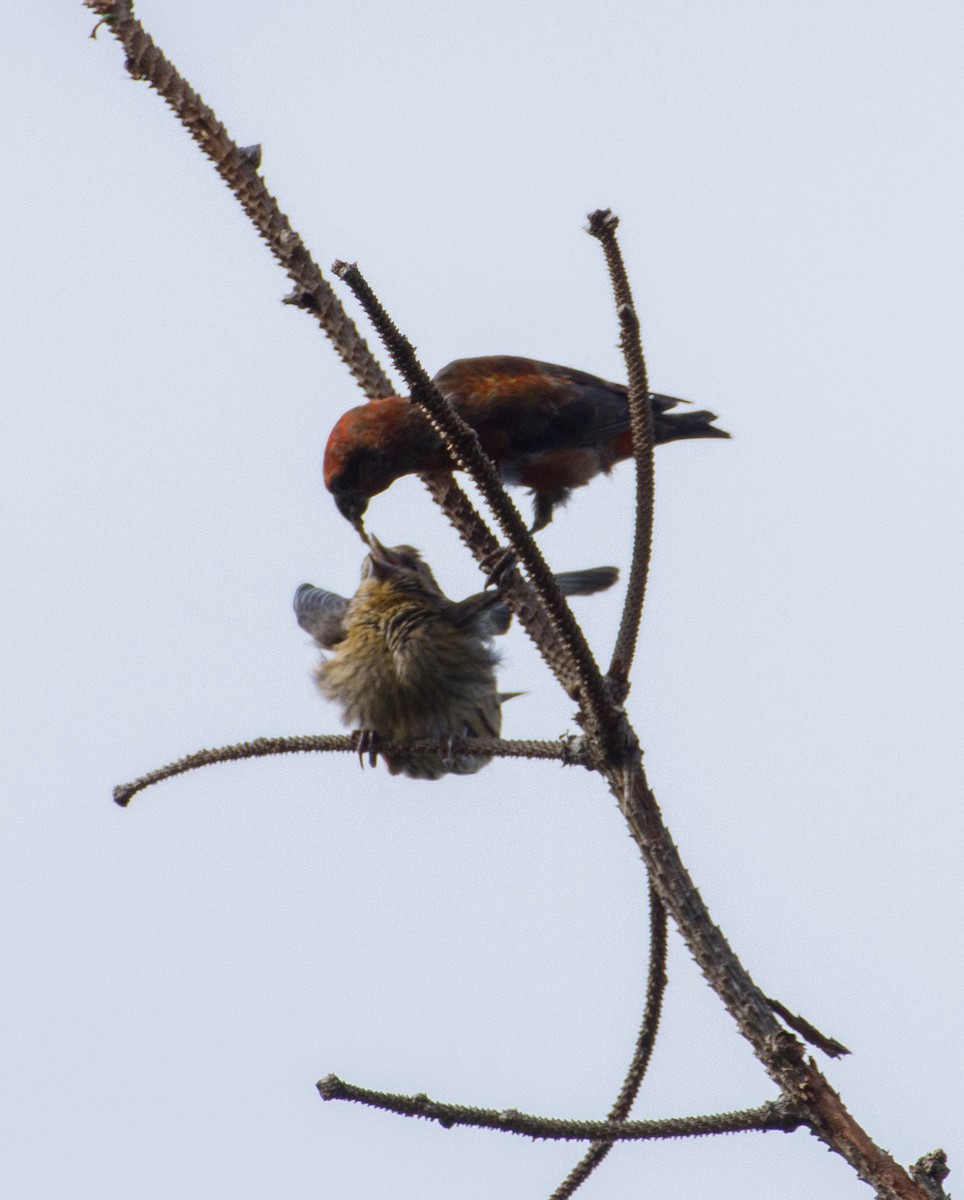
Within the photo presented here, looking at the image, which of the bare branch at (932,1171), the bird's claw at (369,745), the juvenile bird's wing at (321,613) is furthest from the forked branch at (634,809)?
the juvenile bird's wing at (321,613)

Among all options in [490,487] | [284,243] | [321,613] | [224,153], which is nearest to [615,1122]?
[490,487]

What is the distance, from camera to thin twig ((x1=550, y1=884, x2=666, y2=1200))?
2.58 meters

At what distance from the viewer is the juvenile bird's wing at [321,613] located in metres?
5.27

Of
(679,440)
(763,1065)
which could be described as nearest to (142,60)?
(763,1065)

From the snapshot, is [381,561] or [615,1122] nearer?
[615,1122]

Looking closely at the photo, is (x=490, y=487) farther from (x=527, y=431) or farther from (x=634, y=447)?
(x=527, y=431)

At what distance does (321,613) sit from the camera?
17.4ft

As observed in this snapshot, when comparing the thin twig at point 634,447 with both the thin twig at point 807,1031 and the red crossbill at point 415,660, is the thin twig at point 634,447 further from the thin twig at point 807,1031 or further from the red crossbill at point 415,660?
the red crossbill at point 415,660

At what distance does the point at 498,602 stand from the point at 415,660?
0.35 meters

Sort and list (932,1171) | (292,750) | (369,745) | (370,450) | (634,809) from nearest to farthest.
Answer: (932,1171) < (634,809) < (292,750) < (369,745) < (370,450)

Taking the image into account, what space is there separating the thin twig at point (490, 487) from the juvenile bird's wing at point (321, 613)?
2.84m

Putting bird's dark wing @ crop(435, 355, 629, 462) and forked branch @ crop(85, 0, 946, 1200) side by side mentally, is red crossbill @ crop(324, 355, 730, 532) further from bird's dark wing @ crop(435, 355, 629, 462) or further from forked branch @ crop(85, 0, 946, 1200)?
forked branch @ crop(85, 0, 946, 1200)

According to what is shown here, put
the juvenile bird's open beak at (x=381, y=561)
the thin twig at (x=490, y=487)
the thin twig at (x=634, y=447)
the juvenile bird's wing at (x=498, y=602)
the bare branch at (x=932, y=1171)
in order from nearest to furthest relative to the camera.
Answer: the bare branch at (x=932, y=1171) → the thin twig at (x=490, y=487) → the thin twig at (x=634, y=447) → the juvenile bird's wing at (x=498, y=602) → the juvenile bird's open beak at (x=381, y=561)

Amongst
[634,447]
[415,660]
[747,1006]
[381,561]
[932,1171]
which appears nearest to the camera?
[932,1171]
